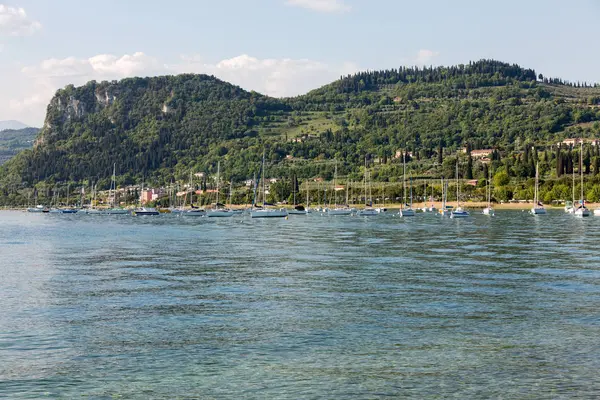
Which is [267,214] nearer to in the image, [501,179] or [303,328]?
[501,179]

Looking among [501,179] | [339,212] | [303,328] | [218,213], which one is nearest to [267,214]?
[218,213]

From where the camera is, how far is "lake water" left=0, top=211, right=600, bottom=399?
17.3 metres

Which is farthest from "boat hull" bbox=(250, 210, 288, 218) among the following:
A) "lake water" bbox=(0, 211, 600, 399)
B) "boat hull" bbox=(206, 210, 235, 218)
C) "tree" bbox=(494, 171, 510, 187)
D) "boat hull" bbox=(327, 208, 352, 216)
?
"lake water" bbox=(0, 211, 600, 399)

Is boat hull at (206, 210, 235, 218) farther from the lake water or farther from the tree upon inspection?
the lake water

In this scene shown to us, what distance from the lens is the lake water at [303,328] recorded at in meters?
17.3

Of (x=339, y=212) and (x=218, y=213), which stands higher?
(x=339, y=212)

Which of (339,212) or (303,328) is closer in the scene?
(303,328)

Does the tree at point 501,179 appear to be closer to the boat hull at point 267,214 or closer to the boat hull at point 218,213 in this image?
the boat hull at point 267,214

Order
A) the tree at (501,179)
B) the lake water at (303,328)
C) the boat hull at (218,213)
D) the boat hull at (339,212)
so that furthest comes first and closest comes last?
the tree at (501,179) → the boat hull at (218,213) → the boat hull at (339,212) → the lake water at (303,328)

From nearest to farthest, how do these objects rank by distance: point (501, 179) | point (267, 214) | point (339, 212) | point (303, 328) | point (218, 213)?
point (303, 328) → point (267, 214) → point (339, 212) → point (218, 213) → point (501, 179)

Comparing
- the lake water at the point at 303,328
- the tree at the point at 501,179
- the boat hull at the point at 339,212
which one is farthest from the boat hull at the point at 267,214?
the lake water at the point at 303,328

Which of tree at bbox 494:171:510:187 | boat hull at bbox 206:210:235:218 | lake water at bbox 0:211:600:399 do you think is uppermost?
tree at bbox 494:171:510:187

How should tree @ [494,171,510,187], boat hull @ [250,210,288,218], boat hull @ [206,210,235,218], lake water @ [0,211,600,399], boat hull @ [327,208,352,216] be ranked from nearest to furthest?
lake water @ [0,211,600,399], boat hull @ [250,210,288,218], boat hull @ [327,208,352,216], boat hull @ [206,210,235,218], tree @ [494,171,510,187]

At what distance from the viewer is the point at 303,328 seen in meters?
23.5
